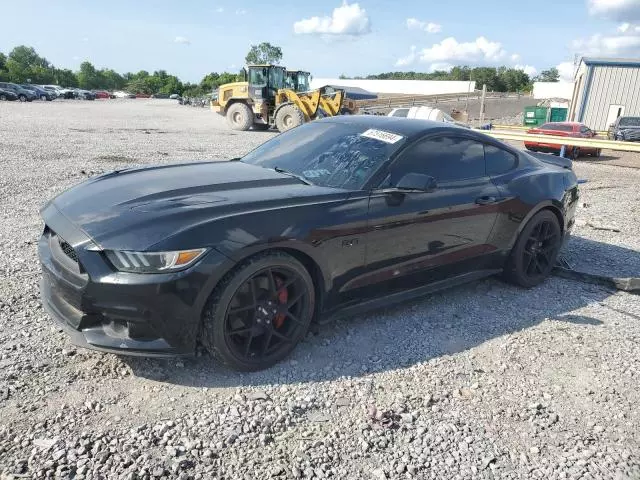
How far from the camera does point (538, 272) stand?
5039 mm

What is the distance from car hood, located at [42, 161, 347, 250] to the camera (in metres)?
2.86

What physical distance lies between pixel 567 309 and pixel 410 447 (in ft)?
8.42

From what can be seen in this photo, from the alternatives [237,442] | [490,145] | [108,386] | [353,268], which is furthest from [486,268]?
[108,386]

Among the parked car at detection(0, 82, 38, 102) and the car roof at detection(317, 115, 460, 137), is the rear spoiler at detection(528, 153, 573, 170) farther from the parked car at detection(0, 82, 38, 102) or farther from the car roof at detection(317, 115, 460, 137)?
the parked car at detection(0, 82, 38, 102)

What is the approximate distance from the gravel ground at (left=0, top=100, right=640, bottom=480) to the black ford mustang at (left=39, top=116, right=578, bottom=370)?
0.28 metres

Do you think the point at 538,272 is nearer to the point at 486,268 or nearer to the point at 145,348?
the point at 486,268

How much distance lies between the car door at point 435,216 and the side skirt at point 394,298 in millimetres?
72

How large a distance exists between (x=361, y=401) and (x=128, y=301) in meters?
1.45

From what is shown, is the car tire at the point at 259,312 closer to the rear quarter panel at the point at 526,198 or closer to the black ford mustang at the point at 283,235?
the black ford mustang at the point at 283,235

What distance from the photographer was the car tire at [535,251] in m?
4.77

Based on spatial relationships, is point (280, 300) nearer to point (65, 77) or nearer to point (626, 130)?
point (626, 130)

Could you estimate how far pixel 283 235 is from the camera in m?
3.12

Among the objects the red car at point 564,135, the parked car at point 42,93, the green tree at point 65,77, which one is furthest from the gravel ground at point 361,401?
the green tree at point 65,77

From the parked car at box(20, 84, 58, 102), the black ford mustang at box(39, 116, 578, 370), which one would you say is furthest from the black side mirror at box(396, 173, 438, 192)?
the parked car at box(20, 84, 58, 102)
